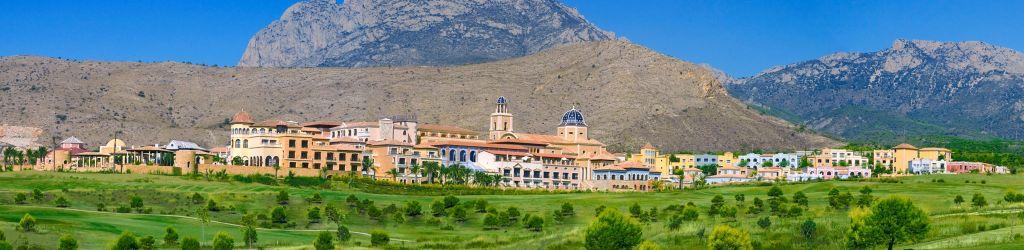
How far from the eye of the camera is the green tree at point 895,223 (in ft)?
205

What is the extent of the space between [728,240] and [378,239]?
2398 centimetres

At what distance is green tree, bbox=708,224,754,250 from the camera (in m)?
64.0

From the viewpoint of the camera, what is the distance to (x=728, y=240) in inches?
2525

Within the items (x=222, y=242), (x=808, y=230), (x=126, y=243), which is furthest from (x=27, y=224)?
(x=808, y=230)

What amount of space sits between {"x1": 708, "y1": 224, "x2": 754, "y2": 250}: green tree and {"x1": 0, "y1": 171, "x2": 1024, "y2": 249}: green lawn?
5768mm

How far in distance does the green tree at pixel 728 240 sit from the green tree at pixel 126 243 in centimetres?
2900

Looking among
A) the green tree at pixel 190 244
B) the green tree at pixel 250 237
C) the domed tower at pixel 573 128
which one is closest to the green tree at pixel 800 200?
the green tree at pixel 250 237

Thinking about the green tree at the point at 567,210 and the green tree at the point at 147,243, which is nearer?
the green tree at the point at 147,243

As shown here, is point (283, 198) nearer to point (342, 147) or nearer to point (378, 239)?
point (378, 239)

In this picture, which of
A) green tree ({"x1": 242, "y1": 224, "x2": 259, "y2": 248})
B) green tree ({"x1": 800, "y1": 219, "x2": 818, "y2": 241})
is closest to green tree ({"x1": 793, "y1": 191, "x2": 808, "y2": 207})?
green tree ({"x1": 800, "y1": 219, "x2": 818, "y2": 241})

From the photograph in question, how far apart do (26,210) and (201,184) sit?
22405 mm

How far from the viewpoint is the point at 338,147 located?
132875 millimetres

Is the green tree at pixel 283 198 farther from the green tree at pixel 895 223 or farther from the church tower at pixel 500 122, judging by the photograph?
the church tower at pixel 500 122

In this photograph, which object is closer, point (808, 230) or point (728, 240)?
point (728, 240)
